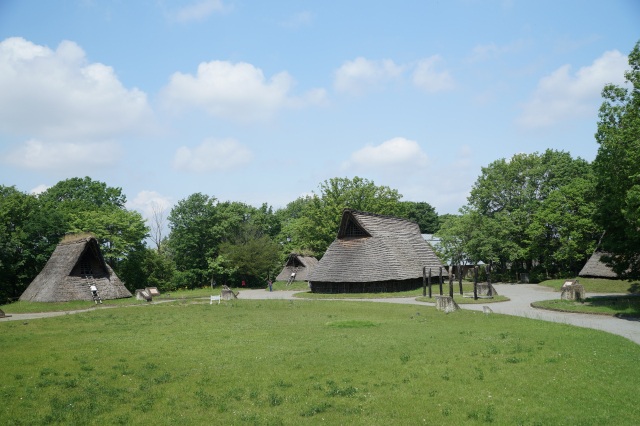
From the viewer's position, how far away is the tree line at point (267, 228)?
4747 cm

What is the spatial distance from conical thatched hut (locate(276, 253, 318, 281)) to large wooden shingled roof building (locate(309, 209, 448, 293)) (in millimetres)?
16214

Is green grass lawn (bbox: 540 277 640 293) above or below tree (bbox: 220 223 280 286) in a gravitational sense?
below

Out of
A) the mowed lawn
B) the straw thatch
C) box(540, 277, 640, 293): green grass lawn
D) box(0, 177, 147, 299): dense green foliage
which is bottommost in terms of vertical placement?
the mowed lawn

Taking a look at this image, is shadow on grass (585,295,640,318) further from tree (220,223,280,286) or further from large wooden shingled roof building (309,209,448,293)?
tree (220,223,280,286)

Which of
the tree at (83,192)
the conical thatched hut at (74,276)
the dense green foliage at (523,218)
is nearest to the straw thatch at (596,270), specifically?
the dense green foliage at (523,218)

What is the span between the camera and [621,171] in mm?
23281

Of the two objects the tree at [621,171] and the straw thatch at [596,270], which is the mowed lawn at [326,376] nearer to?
the tree at [621,171]

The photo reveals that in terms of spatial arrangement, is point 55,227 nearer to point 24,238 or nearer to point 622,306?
point 24,238

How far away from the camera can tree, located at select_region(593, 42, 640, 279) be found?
2150cm

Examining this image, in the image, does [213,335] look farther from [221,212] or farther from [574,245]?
[221,212]

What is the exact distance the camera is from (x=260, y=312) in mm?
28000

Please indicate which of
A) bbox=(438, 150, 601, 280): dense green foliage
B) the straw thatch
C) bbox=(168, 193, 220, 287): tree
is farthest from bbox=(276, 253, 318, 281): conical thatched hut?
the straw thatch

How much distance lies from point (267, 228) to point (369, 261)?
1688 inches

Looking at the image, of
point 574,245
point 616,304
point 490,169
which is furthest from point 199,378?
point 490,169
